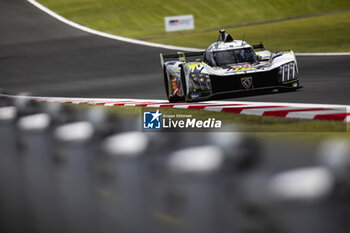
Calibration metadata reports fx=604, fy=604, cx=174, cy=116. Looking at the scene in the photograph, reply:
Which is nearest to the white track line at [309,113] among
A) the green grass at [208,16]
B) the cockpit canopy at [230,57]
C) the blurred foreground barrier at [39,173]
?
the cockpit canopy at [230,57]

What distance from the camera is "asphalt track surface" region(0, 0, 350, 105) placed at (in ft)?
41.8

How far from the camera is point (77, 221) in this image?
2.50m

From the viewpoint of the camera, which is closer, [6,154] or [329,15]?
[6,154]

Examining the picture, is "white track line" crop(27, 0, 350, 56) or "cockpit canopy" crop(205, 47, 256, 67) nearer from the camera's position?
"cockpit canopy" crop(205, 47, 256, 67)

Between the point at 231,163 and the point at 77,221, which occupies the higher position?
the point at 231,163

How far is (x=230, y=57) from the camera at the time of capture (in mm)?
11938

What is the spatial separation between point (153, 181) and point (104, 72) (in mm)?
18798

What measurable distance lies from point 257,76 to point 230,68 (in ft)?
2.24

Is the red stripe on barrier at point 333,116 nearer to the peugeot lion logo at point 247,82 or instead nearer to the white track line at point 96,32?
the peugeot lion logo at point 247,82

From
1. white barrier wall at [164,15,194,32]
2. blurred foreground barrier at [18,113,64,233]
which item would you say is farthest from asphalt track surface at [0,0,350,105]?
blurred foreground barrier at [18,113,64,233]

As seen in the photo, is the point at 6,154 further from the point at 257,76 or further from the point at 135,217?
the point at 257,76

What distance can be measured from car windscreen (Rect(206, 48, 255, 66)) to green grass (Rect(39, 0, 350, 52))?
48.5ft

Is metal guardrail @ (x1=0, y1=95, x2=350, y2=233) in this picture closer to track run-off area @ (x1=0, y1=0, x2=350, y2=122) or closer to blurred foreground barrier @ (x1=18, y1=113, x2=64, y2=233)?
blurred foreground barrier @ (x1=18, y1=113, x2=64, y2=233)

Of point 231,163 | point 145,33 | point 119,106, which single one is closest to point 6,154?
point 231,163
